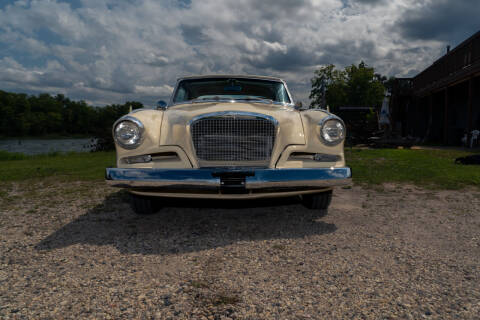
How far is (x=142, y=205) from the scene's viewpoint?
3.27m

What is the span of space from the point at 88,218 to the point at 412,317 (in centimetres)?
313

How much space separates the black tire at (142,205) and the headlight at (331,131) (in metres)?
1.89

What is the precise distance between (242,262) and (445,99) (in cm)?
1598

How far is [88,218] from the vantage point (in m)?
3.33

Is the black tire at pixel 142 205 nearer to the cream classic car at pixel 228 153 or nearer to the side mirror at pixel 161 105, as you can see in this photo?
the cream classic car at pixel 228 153

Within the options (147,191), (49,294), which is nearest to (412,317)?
(49,294)

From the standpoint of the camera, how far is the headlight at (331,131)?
117 inches

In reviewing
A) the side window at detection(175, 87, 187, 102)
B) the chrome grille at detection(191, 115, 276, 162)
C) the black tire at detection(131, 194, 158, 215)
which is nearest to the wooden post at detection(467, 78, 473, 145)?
the side window at detection(175, 87, 187, 102)

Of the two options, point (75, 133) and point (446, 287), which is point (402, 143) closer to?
point (446, 287)

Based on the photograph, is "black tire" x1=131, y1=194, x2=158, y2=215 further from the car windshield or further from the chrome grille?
the car windshield

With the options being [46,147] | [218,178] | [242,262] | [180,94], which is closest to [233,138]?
[218,178]

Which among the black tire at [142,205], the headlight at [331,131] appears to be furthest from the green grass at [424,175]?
the black tire at [142,205]

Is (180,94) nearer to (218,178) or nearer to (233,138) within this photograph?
(233,138)

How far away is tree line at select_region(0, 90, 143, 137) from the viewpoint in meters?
61.8
